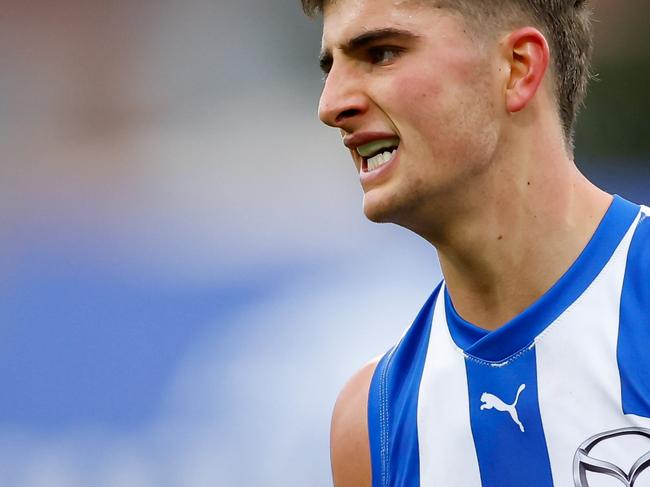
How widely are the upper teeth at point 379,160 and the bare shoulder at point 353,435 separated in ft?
1.93

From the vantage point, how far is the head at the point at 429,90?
6.55 ft

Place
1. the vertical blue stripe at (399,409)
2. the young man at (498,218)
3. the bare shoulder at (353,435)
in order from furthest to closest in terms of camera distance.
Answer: the bare shoulder at (353,435) → the vertical blue stripe at (399,409) → the young man at (498,218)

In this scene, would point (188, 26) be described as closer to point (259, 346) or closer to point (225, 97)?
point (225, 97)

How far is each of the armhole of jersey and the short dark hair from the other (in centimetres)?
69

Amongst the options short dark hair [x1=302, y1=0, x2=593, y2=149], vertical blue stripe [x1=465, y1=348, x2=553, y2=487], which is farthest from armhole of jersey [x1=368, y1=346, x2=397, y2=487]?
short dark hair [x1=302, y1=0, x2=593, y2=149]

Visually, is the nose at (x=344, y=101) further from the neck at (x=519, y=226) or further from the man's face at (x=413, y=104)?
the neck at (x=519, y=226)

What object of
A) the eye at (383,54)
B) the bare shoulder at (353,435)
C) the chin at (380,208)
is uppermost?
the eye at (383,54)

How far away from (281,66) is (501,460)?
448cm

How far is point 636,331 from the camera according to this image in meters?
1.90

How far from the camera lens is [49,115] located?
5969 millimetres

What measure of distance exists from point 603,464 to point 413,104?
29.9 inches

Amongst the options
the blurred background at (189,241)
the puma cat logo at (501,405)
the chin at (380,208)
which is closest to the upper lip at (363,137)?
the chin at (380,208)

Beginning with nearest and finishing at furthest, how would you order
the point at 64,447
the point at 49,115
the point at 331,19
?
the point at 331,19, the point at 64,447, the point at 49,115

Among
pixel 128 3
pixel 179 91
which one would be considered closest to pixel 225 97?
pixel 179 91
